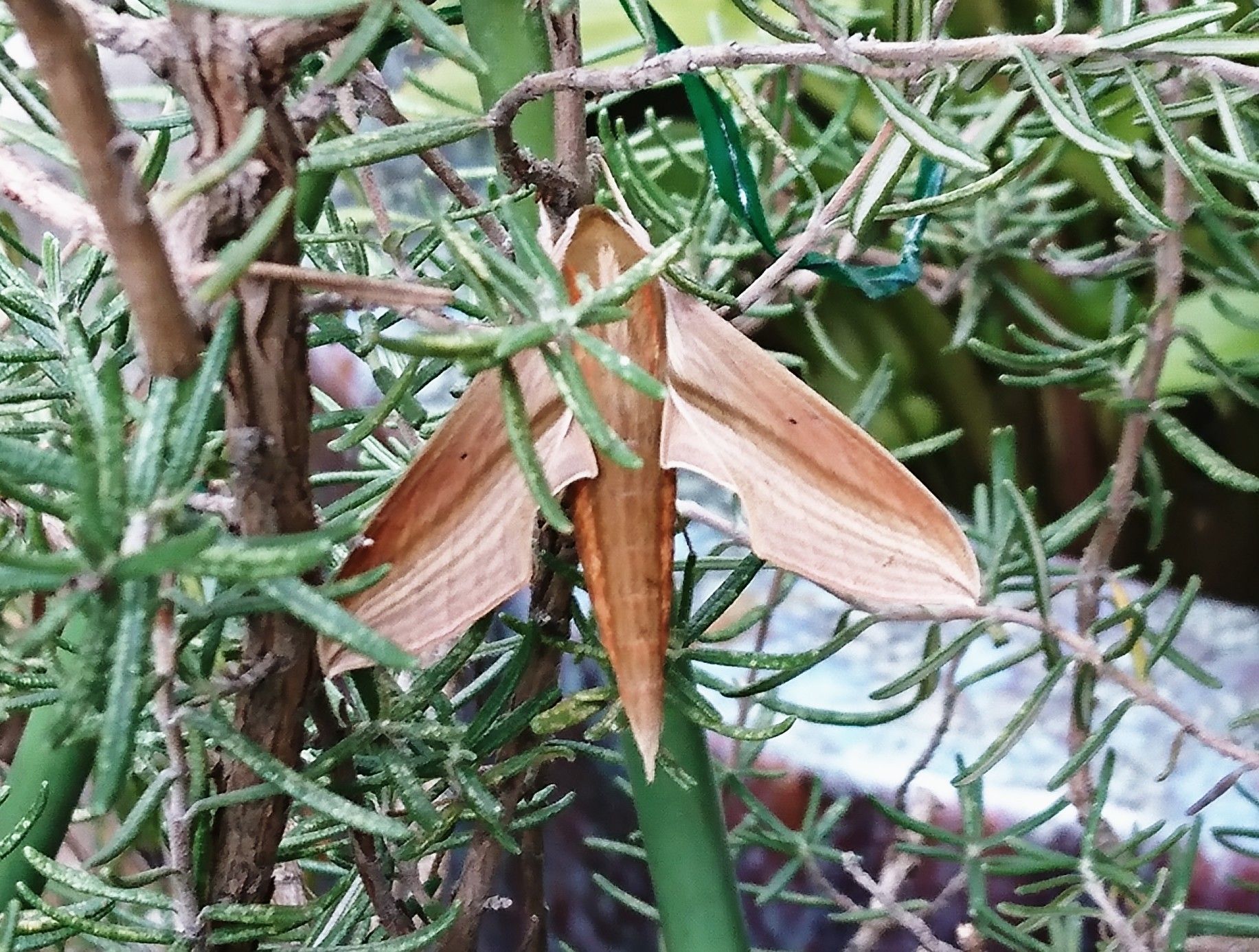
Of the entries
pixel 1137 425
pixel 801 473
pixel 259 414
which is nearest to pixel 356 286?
pixel 259 414

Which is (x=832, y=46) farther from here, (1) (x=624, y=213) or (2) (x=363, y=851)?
(2) (x=363, y=851)

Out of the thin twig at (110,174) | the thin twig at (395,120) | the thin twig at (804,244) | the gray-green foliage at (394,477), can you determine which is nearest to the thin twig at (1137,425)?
the gray-green foliage at (394,477)

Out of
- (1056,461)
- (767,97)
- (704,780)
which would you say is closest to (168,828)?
(704,780)

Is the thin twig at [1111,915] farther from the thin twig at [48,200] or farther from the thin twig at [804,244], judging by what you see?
the thin twig at [48,200]

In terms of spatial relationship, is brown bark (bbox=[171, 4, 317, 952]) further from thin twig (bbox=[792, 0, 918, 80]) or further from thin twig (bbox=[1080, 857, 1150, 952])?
thin twig (bbox=[1080, 857, 1150, 952])

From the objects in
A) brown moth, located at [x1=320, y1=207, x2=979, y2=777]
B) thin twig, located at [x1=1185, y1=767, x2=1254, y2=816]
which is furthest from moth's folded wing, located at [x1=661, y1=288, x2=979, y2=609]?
thin twig, located at [x1=1185, y1=767, x2=1254, y2=816]
